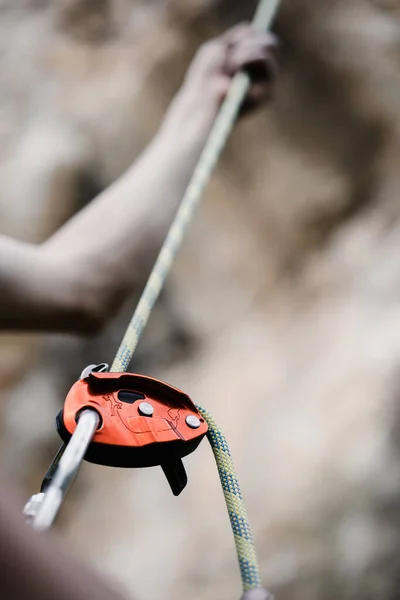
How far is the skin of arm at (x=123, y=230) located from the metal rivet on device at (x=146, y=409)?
1.05 ft

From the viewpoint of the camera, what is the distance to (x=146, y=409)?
0.41 m

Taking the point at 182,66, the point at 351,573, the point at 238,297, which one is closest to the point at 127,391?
the point at 351,573

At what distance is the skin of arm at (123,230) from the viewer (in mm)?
716

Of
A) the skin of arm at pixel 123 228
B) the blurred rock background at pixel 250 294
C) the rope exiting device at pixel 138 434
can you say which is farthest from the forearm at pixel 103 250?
the rope exiting device at pixel 138 434

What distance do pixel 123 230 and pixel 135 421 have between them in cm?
42

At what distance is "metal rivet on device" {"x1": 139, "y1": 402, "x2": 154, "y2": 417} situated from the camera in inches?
16.0

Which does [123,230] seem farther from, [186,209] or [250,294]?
[250,294]

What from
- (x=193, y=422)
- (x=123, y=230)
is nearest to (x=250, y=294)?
(x=123, y=230)

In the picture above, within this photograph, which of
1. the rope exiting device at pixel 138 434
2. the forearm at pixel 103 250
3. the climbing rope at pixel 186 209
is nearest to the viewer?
the rope exiting device at pixel 138 434

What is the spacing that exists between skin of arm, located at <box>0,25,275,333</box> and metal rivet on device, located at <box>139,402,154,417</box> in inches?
12.6

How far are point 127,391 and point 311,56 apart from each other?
76 centimetres

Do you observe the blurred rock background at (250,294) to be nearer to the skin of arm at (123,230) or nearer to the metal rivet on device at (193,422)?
the skin of arm at (123,230)

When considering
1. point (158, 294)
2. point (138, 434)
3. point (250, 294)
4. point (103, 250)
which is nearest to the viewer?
point (138, 434)

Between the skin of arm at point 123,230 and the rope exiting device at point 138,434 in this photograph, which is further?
the skin of arm at point 123,230
